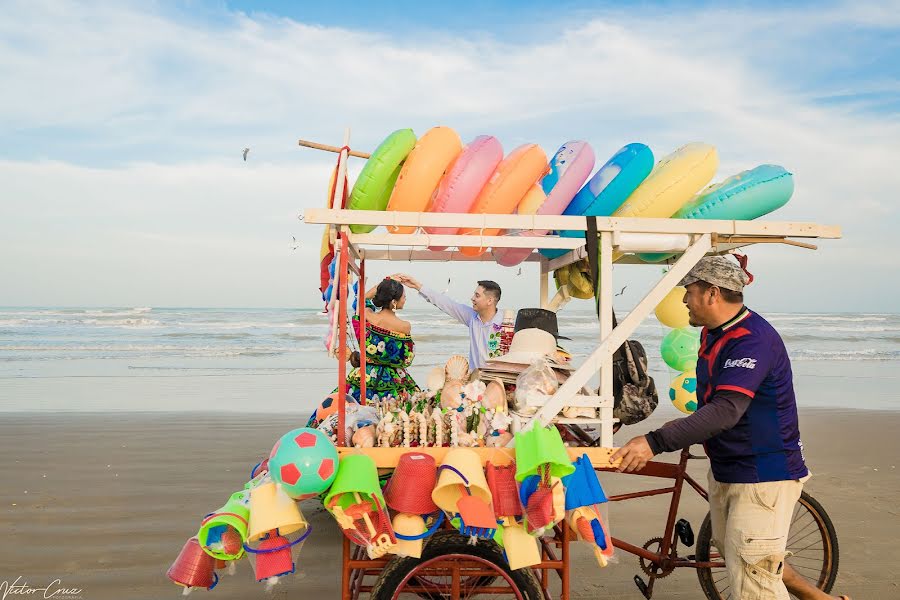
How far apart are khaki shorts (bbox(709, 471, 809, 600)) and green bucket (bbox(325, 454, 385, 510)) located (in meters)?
1.48

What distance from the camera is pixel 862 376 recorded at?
16.3 meters

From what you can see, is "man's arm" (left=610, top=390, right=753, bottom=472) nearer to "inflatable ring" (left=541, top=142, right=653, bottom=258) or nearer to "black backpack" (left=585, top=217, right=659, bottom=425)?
"black backpack" (left=585, top=217, right=659, bottom=425)

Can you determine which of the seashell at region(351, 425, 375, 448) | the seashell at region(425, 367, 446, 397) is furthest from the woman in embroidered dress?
the seashell at region(351, 425, 375, 448)

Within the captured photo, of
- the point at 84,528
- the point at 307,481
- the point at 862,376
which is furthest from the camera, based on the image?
the point at 862,376

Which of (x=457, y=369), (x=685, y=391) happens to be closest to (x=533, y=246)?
(x=457, y=369)

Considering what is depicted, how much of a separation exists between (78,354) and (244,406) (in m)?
10.0

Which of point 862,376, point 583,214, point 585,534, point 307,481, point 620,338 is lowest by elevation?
point 862,376

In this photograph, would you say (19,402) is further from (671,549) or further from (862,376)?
(862,376)

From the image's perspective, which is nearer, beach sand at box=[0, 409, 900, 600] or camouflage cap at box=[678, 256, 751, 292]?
camouflage cap at box=[678, 256, 751, 292]

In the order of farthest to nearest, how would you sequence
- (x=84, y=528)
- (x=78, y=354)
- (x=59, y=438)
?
(x=78, y=354) < (x=59, y=438) < (x=84, y=528)

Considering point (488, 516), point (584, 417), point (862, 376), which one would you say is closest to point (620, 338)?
point (584, 417)

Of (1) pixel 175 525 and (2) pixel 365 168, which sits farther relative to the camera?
(1) pixel 175 525

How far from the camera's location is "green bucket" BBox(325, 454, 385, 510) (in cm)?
268
